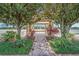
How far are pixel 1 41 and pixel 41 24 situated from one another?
2.16 feet

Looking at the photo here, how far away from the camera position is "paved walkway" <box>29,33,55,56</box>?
5883 millimetres

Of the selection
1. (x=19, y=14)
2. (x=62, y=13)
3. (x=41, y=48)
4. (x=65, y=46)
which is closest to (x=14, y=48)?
(x=41, y=48)

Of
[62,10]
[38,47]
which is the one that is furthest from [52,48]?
[62,10]

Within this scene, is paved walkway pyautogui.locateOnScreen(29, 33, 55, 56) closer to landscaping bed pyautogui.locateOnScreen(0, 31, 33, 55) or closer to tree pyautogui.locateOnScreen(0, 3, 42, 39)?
landscaping bed pyautogui.locateOnScreen(0, 31, 33, 55)

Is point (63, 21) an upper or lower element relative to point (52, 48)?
upper

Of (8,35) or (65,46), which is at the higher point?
(8,35)

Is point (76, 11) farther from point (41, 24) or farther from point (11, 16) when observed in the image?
point (11, 16)

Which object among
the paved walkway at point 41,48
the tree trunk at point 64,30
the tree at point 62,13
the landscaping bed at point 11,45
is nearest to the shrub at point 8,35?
the landscaping bed at point 11,45

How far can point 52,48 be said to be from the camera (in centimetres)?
590

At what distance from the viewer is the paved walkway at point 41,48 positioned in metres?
5.88

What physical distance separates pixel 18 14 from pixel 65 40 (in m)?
0.81

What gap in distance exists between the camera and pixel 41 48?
5.90 metres

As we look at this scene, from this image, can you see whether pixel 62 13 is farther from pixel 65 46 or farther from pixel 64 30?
pixel 65 46

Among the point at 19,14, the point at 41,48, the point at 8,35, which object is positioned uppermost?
the point at 19,14
